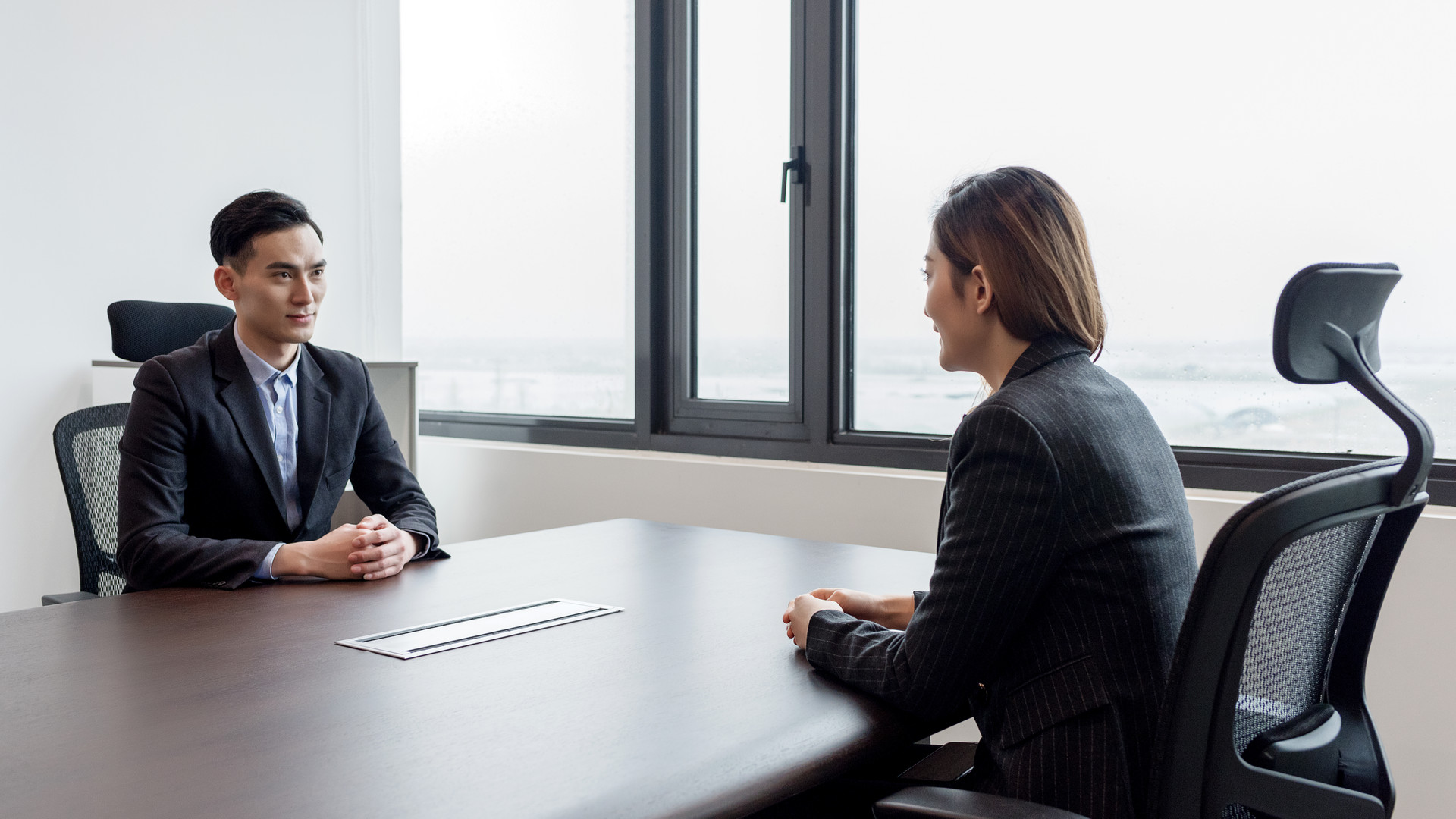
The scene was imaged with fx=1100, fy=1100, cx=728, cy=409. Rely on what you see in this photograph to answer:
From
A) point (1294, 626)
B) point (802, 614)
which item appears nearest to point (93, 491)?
point (802, 614)

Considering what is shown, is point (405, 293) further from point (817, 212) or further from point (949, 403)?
point (949, 403)

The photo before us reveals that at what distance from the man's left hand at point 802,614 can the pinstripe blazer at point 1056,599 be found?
20 centimetres

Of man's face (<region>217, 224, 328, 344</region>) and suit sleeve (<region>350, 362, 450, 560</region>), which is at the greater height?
man's face (<region>217, 224, 328, 344</region>)

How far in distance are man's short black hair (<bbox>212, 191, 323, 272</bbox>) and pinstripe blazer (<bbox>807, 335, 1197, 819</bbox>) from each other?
5.29 feet

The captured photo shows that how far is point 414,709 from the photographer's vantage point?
1172 mm

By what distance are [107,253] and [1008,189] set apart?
2950 millimetres

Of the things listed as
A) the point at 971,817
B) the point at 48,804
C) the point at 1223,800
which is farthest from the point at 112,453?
the point at 1223,800

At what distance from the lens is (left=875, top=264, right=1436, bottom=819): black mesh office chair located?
3.10ft

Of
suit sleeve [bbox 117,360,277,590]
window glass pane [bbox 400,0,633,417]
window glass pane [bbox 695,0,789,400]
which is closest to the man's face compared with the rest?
suit sleeve [bbox 117,360,277,590]

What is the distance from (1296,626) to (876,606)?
1.82 ft

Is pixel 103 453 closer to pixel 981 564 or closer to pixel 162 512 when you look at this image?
pixel 162 512

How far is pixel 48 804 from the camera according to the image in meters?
0.91

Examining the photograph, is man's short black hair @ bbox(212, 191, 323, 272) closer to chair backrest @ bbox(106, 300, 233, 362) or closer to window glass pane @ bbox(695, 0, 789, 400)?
chair backrest @ bbox(106, 300, 233, 362)

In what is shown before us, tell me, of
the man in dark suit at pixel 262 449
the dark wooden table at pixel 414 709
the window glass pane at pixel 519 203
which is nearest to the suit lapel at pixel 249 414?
the man in dark suit at pixel 262 449
